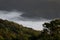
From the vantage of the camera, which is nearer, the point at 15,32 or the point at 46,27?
the point at 46,27

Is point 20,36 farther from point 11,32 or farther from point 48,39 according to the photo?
point 48,39

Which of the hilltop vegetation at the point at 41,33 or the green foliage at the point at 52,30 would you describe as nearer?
the green foliage at the point at 52,30

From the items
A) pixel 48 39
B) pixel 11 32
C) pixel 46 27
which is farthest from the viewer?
pixel 11 32

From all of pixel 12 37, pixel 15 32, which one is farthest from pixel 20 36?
pixel 15 32

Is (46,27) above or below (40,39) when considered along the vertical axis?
above

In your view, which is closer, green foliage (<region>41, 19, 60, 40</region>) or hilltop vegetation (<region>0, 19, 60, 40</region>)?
green foliage (<region>41, 19, 60, 40</region>)

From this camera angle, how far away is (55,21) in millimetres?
51188

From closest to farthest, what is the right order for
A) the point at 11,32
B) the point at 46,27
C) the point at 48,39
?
the point at 48,39
the point at 46,27
the point at 11,32

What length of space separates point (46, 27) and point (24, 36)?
399cm

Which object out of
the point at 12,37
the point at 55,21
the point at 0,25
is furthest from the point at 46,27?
the point at 0,25

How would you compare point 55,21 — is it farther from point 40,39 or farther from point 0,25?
point 0,25

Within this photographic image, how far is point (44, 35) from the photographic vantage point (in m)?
46.3

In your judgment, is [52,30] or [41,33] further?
[41,33]

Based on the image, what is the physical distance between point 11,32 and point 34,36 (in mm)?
4308
